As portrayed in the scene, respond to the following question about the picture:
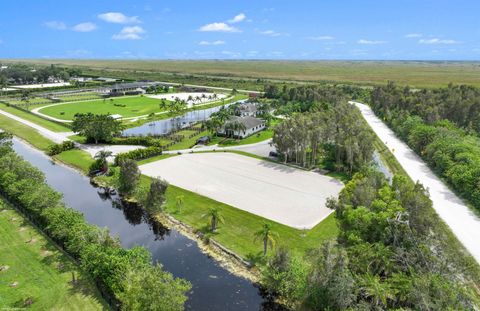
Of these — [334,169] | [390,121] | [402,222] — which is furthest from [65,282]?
[390,121]

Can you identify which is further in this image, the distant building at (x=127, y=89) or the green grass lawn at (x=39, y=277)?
the distant building at (x=127, y=89)

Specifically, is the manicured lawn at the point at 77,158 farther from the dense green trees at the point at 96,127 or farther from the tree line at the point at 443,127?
the tree line at the point at 443,127

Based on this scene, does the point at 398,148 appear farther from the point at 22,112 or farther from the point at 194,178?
the point at 22,112

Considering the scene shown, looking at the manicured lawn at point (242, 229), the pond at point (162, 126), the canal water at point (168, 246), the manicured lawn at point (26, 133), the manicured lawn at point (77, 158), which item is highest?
the manicured lawn at point (26, 133)

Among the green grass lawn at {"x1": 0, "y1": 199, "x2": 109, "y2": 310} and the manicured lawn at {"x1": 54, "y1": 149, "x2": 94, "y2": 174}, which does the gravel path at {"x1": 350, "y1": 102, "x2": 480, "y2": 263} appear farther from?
the manicured lawn at {"x1": 54, "y1": 149, "x2": 94, "y2": 174}

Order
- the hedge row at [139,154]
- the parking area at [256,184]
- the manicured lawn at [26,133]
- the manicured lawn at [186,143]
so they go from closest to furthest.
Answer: the parking area at [256,184] < the hedge row at [139,154] < the manicured lawn at [186,143] < the manicured lawn at [26,133]

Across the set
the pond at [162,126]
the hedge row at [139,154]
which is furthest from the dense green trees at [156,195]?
the pond at [162,126]
